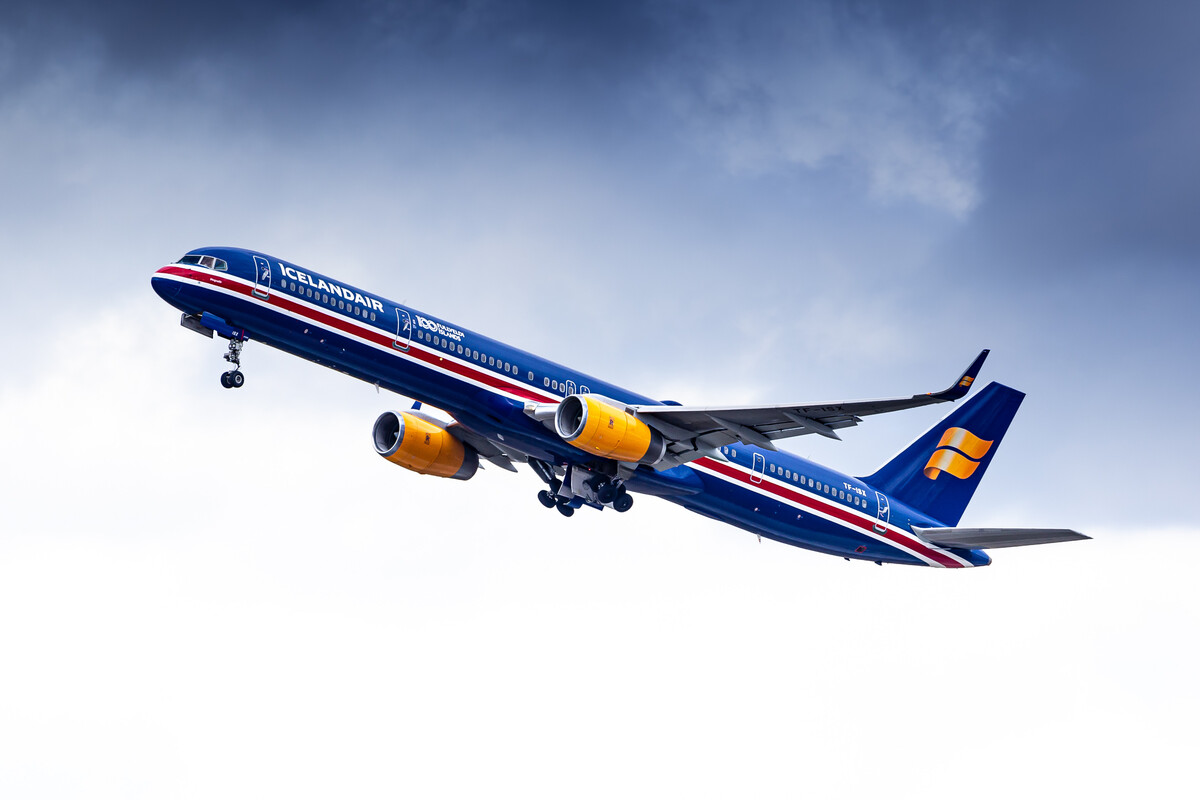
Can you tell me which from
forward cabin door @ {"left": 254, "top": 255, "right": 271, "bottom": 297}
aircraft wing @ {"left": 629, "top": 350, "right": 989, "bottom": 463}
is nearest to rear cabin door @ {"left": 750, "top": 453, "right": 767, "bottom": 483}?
aircraft wing @ {"left": 629, "top": 350, "right": 989, "bottom": 463}

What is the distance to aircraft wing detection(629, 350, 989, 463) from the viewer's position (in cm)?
4128

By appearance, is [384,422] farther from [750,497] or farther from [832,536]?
[832,536]

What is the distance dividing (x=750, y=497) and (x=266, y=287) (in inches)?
787

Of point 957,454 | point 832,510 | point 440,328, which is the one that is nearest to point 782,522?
point 832,510

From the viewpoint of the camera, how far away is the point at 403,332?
4288 centimetres

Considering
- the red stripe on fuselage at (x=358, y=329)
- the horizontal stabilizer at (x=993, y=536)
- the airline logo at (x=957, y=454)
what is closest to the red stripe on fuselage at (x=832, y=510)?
the horizontal stabilizer at (x=993, y=536)

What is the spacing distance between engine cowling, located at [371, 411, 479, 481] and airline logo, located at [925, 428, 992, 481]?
20.4 metres

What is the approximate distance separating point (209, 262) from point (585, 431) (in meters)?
13.4

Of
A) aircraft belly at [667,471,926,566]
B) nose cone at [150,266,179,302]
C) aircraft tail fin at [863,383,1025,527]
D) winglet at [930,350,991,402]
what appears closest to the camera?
winglet at [930,350,991,402]

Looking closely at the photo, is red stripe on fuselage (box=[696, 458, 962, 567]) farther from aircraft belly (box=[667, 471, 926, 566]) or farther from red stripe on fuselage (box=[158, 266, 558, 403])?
red stripe on fuselage (box=[158, 266, 558, 403])

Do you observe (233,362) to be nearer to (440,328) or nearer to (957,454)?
(440,328)

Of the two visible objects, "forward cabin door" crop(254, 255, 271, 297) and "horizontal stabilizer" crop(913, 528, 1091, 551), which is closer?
"forward cabin door" crop(254, 255, 271, 297)

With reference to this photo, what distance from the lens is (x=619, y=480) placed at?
47.3 metres

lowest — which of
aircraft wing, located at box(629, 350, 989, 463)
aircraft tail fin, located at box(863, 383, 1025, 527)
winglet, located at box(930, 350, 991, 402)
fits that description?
winglet, located at box(930, 350, 991, 402)
